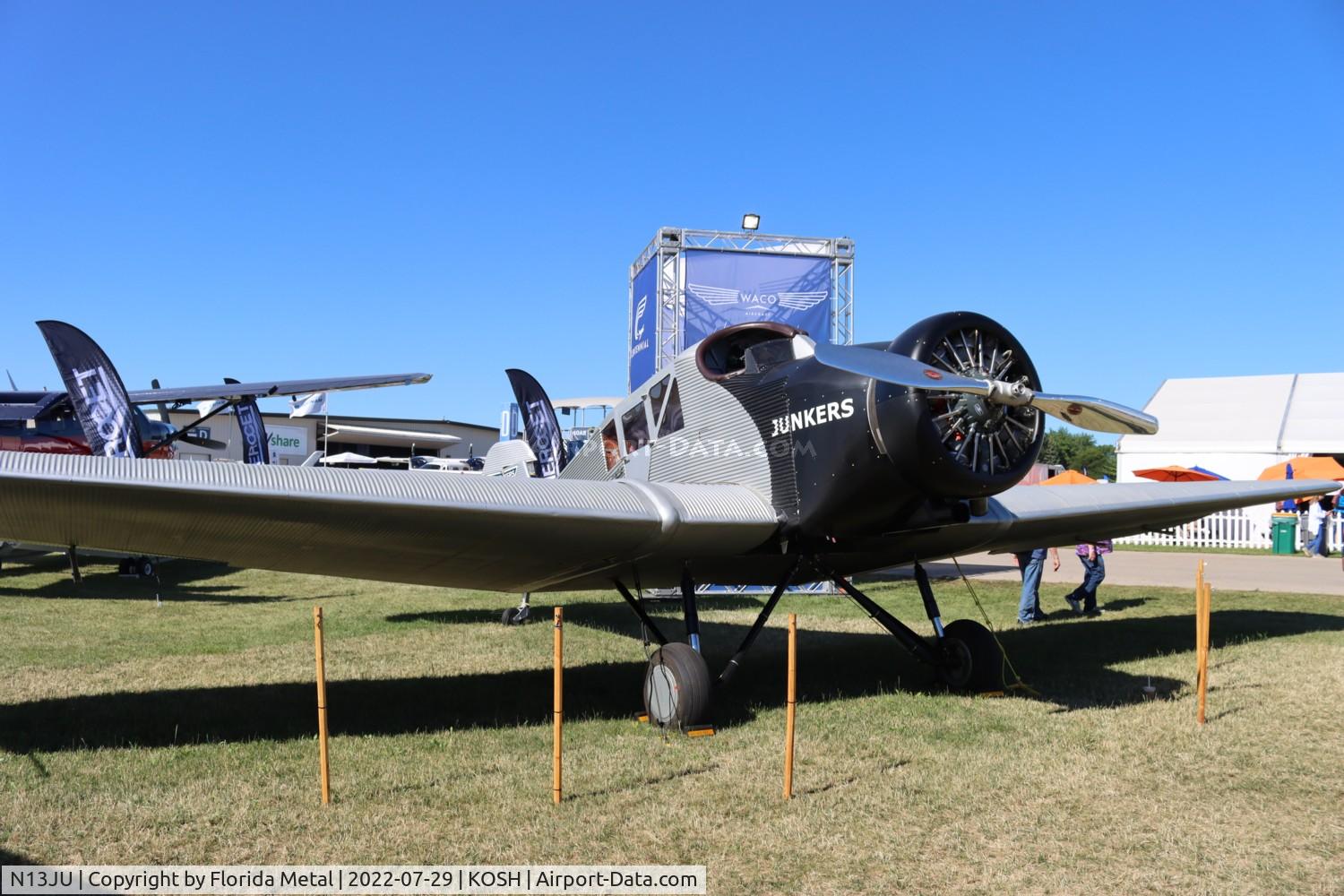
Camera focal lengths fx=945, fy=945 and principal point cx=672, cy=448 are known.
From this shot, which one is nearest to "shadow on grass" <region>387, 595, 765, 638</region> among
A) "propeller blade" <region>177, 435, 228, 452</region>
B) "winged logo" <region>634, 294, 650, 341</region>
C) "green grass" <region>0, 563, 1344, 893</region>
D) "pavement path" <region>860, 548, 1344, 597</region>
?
"green grass" <region>0, 563, 1344, 893</region>

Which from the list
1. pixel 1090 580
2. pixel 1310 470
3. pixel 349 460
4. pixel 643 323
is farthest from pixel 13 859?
pixel 349 460

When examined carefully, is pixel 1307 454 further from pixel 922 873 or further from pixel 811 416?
pixel 922 873

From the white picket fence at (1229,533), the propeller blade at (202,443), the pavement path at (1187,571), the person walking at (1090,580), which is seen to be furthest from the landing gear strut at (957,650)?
the white picket fence at (1229,533)

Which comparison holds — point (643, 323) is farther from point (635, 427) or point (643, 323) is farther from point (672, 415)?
point (672, 415)

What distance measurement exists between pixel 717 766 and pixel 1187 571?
62.5ft

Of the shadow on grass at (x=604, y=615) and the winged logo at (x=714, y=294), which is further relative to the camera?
the winged logo at (x=714, y=294)

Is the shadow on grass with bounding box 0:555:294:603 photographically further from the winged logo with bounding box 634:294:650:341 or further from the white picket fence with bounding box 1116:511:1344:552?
the white picket fence with bounding box 1116:511:1344:552

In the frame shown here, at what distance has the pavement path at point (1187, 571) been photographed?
58.7ft

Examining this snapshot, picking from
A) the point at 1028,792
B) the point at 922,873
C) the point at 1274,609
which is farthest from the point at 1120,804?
the point at 1274,609

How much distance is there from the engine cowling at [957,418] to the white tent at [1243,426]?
30.9m

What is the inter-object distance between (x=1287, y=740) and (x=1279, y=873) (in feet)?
9.10

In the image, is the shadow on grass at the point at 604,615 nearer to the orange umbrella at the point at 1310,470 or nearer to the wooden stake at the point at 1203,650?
the wooden stake at the point at 1203,650

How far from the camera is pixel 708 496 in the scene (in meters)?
7.13

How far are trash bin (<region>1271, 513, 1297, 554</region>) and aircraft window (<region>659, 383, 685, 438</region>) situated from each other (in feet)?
86.6
